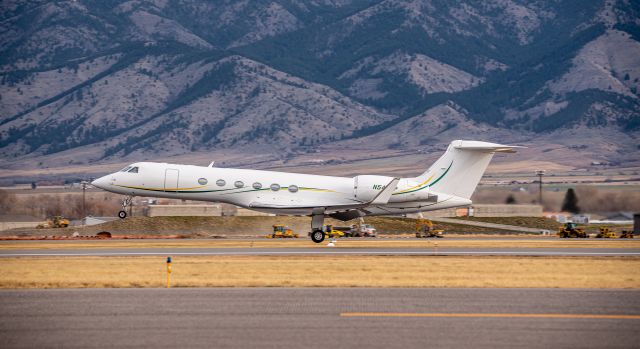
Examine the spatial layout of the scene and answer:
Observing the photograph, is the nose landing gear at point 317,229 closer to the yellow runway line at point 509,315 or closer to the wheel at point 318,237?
the wheel at point 318,237

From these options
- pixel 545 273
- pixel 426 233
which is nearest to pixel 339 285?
pixel 545 273

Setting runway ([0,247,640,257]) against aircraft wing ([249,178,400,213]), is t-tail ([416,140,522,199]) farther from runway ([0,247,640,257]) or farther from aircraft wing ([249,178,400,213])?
runway ([0,247,640,257])

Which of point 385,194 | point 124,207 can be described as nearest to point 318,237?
point 385,194

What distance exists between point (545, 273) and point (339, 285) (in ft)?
27.2

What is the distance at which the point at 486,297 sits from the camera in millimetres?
27781

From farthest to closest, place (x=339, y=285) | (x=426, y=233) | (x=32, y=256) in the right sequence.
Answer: (x=426, y=233), (x=32, y=256), (x=339, y=285)

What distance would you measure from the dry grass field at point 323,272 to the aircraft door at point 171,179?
10.2 m

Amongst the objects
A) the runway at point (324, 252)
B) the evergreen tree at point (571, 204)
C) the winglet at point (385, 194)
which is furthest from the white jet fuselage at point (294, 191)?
the evergreen tree at point (571, 204)

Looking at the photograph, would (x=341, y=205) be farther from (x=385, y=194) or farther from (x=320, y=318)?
(x=320, y=318)

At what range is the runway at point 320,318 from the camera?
70.9ft

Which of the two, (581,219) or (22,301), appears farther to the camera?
(581,219)

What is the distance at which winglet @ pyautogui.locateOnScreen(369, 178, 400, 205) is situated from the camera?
48531 millimetres

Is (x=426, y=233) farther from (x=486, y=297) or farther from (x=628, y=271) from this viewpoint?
(x=486, y=297)

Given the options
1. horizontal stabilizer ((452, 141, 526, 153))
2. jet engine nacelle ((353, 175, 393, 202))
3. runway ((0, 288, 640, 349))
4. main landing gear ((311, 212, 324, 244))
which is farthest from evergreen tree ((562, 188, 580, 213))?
runway ((0, 288, 640, 349))
